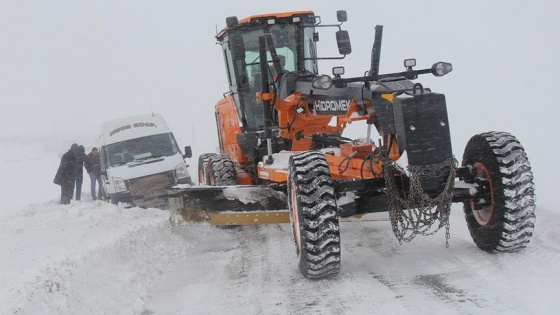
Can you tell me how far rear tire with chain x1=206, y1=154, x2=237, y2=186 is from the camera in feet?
29.1

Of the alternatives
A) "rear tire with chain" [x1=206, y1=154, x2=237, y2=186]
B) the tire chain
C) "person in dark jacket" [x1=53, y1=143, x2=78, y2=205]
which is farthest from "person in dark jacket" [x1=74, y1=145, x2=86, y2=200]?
the tire chain

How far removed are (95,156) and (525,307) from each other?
13.8 metres

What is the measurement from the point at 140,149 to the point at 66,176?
86.8 inches

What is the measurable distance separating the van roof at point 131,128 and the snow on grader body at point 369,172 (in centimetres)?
651

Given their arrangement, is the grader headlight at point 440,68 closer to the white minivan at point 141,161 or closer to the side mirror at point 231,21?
the side mirror at point 231,21

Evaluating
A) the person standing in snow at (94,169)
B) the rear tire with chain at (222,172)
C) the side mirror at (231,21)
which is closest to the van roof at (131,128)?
the person standing in snow at (94,169)

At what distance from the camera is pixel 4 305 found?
464cm

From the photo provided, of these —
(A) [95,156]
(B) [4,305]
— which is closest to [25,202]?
(A) [95,156]

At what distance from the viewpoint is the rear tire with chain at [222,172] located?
8875 mm

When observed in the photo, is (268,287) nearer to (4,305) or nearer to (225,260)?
(225,260)

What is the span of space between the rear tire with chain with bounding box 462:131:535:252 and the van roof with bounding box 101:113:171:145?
953cm

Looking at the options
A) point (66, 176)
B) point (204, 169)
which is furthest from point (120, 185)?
point (204, 169)

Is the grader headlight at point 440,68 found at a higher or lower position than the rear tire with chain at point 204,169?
higher

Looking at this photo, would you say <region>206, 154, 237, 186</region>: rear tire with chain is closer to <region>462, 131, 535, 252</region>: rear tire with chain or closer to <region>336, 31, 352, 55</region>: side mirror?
<region>336, 31, 352, 55</region>: side mirror
